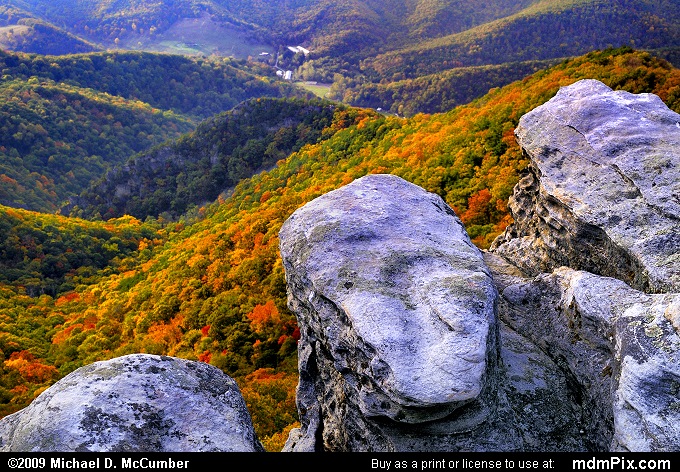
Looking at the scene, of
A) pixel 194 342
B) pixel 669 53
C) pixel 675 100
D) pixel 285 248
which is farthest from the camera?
pixel 669 53

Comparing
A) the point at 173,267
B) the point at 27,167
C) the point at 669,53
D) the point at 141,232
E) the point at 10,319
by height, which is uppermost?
the point at 669,53

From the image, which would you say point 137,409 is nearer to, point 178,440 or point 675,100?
point 178,440

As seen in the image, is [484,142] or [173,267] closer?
[484,142]

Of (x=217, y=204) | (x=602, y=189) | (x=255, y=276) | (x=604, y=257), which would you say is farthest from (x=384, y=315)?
(x=217, y=204)

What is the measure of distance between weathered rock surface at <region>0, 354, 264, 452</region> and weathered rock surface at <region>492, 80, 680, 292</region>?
8.64m

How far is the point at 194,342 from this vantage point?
30.2 m

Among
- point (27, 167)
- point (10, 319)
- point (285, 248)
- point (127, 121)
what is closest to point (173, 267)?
point (10, 319)

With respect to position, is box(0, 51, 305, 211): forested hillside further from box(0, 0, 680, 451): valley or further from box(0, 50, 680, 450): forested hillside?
box(0, 50, 680, 450): forested hillside

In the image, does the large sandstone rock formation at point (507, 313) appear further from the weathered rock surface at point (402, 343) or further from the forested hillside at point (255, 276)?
the forested hillside at point (255, 276)

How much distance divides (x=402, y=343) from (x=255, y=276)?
2498 centimetres

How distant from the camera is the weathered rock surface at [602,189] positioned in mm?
10688

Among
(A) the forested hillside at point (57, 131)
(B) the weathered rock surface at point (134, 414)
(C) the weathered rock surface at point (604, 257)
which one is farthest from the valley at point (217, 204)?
(C) the weathered rock surface at point (604, 257)

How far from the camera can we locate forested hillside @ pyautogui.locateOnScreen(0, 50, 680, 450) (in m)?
26.3

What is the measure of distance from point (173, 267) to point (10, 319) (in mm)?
22389
